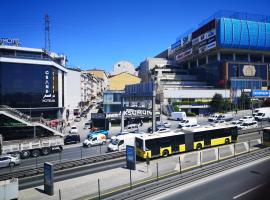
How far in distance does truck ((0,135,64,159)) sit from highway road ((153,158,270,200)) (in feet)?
74.5

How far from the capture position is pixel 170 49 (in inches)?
5787

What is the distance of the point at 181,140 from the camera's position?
103 feet

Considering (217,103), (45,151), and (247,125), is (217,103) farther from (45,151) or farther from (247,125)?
(45,151)

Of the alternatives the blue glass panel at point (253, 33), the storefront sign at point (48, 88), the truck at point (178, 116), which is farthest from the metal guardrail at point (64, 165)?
the blue glass panel at point (253, 33)

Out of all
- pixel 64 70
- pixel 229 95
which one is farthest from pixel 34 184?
pixel 229 95

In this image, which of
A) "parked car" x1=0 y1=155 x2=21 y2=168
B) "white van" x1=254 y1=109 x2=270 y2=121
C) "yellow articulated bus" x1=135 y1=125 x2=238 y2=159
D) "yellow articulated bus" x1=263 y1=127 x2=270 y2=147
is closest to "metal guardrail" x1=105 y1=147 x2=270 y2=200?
"yellow articulated bus" x1=263 y1=127 x2=270 y2=147

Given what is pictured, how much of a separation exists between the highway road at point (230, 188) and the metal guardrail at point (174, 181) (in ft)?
1.67

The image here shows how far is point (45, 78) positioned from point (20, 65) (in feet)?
20.8

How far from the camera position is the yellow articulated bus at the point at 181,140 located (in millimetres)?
29016

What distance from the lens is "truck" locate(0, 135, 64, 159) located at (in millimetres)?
34344

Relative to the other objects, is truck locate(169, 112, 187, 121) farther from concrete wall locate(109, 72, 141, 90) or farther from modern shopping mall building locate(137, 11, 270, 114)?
concrete wall locate(109, 72, 141, 90)

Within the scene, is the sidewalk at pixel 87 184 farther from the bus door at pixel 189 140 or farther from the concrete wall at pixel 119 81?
the concrete wall at pixel 119 81

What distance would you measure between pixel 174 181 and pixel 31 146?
22.8 m

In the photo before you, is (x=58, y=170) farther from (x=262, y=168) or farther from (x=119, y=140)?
(x=262, y=168)
